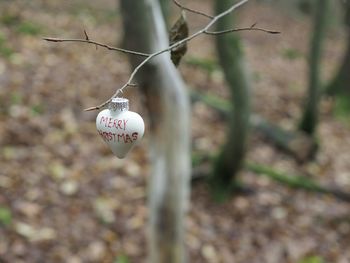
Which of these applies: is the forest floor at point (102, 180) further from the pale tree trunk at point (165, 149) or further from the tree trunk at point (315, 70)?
the pale tree trunk at point (165, 149)

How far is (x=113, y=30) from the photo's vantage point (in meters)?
10.4

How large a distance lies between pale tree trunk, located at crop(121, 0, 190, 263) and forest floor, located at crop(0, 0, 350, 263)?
71 centimetres

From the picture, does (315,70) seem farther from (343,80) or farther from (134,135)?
(134,135)

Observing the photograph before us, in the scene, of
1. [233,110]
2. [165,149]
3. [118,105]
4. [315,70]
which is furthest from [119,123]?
[315,70]

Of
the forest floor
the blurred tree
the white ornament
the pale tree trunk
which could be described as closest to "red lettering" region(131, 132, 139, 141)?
the white ornament

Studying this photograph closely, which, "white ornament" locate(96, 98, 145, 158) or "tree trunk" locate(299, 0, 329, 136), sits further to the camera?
"tree trunk" locate(299, 0, 329, 136)

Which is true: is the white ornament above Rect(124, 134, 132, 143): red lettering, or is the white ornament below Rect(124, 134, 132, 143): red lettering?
above

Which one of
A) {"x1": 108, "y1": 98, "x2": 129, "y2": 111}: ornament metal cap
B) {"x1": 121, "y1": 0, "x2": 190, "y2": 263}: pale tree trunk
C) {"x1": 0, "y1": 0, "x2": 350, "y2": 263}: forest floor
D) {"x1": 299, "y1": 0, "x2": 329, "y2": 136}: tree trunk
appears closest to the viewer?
{"x1": 108, "y1": 98, "x2": 129, "y2": 111}: ornament metal cap

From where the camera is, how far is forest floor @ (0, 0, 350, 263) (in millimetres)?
4758

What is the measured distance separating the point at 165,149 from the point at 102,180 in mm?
1690

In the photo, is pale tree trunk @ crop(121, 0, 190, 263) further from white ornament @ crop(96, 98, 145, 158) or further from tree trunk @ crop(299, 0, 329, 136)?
tree trunk @ crop(299, 0, 329, 136)

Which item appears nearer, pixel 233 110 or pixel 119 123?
pixel 119 123

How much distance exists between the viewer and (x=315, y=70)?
7.17 m

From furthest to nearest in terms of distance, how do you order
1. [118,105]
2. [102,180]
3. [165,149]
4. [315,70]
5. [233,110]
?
[315,70] → [233,110] → [102,180] → [165,149] → [118,105]
